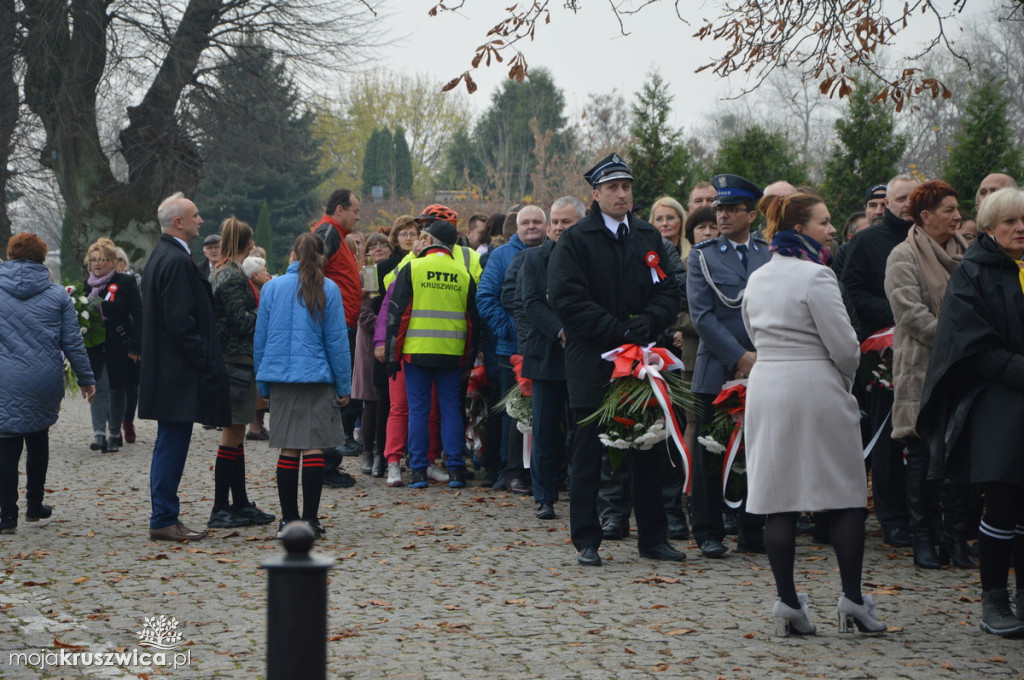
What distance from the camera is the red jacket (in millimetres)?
10586

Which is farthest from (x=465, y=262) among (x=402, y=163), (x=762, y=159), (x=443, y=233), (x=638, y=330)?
(x=402, y=163)

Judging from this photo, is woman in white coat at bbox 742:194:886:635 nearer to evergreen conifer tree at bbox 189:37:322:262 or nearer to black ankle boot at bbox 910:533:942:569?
black ankle boot at bbox 910:533:942:569

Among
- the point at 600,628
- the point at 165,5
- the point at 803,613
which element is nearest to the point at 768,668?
the point at 803,613

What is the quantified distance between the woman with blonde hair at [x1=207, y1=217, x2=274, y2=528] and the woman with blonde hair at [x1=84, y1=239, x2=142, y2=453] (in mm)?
4774

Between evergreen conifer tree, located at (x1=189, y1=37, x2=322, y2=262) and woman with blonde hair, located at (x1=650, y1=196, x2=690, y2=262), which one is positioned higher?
evergreen conifer tree, located at (x1=189, y1=37, x2=322, y2=262)

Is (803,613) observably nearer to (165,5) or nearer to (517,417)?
(517,417)

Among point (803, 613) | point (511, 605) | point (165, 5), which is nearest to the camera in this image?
point (803, 613)

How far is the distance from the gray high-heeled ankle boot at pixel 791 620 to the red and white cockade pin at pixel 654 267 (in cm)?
247

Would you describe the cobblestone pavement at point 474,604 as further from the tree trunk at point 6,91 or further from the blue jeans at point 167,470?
the tree trunk at point 6,91

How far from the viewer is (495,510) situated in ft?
32.1

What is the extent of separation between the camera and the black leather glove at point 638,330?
7387 mm

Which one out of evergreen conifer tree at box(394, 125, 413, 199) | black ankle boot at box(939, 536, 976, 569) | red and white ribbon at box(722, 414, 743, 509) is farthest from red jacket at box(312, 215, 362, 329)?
evergreen conifer tree at box(394, 125, 413, 199)

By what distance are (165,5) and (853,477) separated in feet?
79.1
